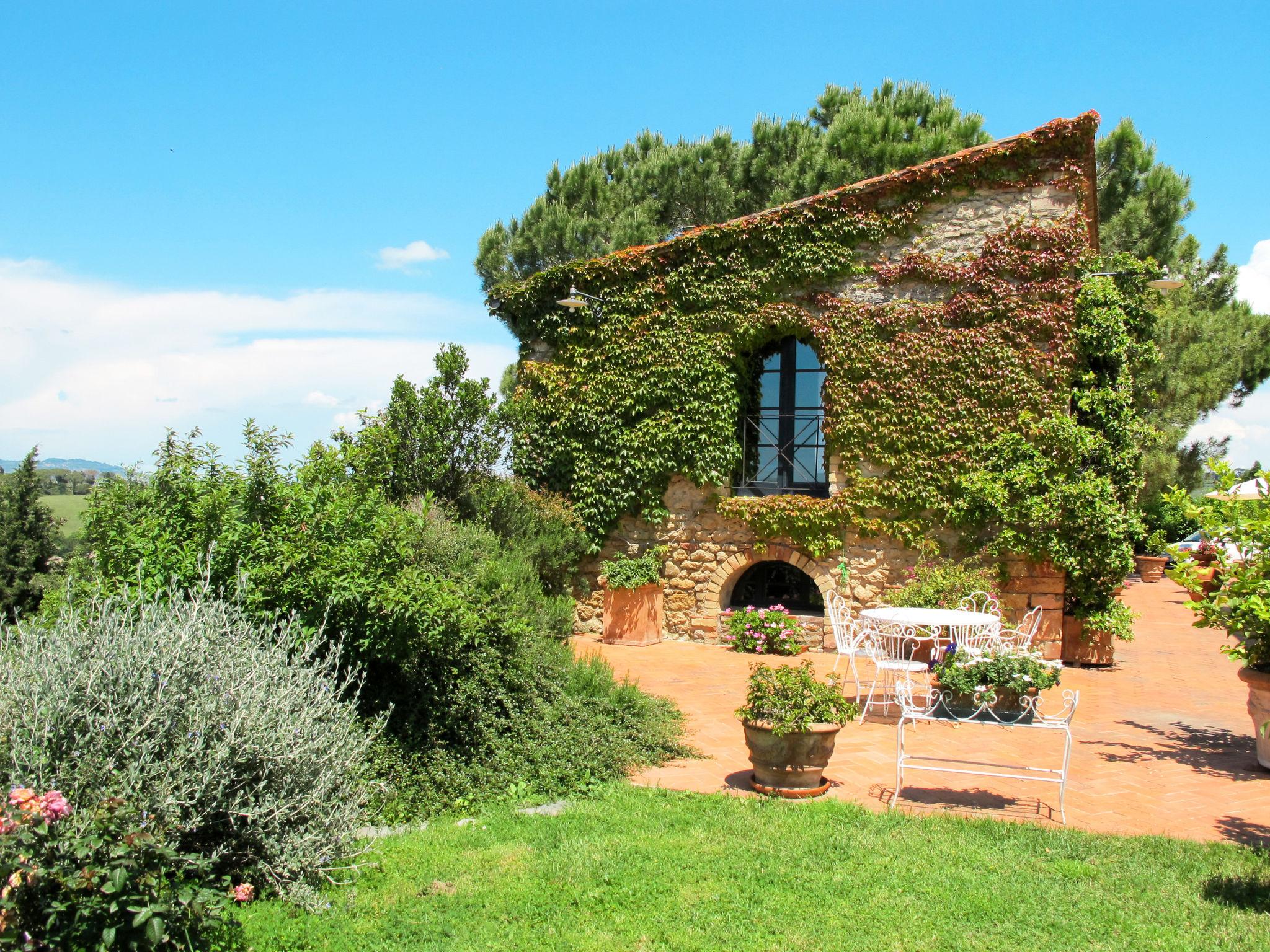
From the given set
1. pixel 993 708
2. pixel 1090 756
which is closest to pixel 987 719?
pixel 993 708

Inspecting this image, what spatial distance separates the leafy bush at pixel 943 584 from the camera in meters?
9.41

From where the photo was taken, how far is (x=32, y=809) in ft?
9.09

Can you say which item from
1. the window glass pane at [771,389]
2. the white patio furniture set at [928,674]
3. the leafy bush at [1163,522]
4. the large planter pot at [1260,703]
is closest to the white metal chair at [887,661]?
the white patio furniture set at [928,674]

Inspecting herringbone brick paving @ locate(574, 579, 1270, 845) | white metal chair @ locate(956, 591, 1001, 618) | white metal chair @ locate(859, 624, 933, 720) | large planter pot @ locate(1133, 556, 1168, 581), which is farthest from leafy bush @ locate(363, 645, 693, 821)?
large planter pot @ locate(1133, 556, 1168, 581)

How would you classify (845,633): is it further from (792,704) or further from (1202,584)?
(792,704)

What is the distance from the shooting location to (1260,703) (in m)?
6.04

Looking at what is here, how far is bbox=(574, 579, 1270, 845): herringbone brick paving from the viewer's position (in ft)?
16.8

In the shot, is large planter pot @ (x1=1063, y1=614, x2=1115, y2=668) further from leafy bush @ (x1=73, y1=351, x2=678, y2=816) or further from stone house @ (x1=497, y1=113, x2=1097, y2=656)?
leafy bush @ (x1=73, y1=351, x2=678, y2=816)

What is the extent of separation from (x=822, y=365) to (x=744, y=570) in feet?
8.99

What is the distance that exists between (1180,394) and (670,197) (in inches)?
437

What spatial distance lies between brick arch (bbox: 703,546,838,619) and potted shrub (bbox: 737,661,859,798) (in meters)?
5.46

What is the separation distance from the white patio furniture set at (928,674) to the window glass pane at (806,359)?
114 inches

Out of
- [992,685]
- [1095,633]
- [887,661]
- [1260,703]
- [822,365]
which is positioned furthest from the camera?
[822,365]

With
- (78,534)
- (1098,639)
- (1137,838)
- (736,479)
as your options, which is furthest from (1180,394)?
(78,534)
